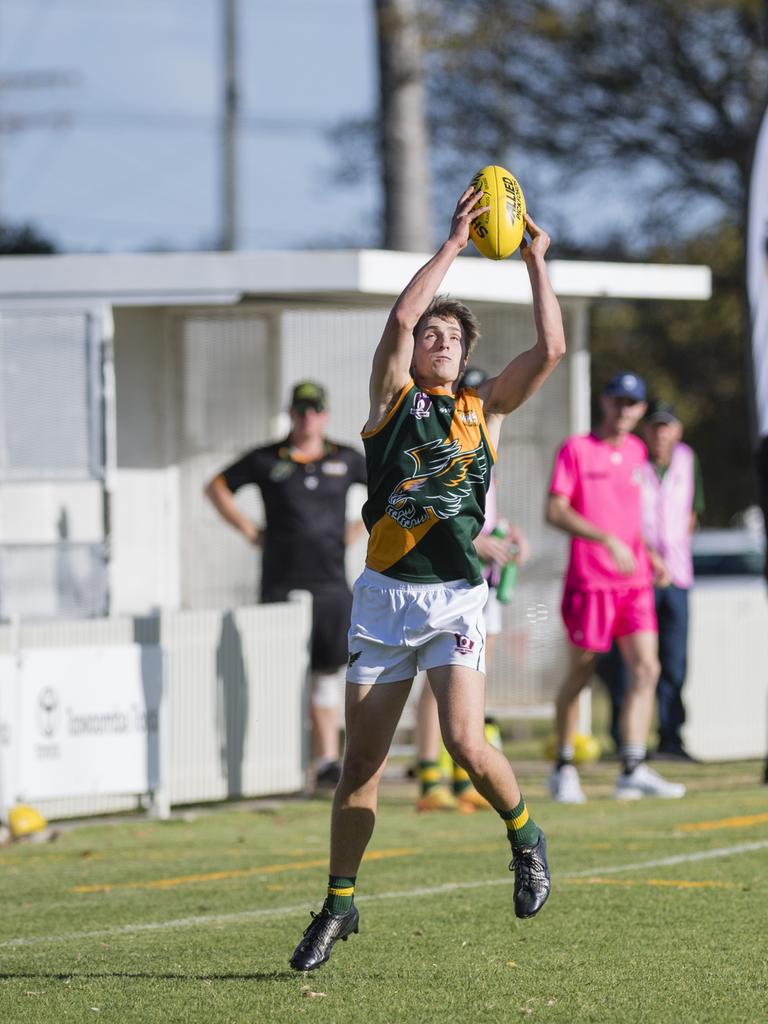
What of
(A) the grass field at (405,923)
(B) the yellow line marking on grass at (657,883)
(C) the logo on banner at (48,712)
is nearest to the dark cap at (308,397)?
(C) the logo on banner at (48,712)

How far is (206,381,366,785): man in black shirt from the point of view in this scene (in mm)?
11656

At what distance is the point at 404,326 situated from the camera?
576 centimetres

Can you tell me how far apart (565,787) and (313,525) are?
2252mm

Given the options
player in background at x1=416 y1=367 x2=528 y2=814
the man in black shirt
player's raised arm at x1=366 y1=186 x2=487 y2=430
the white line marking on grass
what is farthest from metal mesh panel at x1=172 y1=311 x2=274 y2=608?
player's raised arm at x1=366 y1=186 x2=487 y2=430

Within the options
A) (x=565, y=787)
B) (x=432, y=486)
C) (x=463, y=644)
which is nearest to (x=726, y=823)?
(x=565, y=787)

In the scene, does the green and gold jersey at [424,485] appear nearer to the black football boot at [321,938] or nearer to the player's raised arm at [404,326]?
the player's raised arm at [404,326]

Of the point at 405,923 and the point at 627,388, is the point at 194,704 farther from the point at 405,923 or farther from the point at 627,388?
the point at 405,923

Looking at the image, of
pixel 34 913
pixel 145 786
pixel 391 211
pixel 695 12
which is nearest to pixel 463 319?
pixel 34 913

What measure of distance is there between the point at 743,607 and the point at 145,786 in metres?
5.27

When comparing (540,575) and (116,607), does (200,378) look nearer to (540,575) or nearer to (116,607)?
(116,607)

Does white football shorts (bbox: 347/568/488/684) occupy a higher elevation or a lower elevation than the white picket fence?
higher

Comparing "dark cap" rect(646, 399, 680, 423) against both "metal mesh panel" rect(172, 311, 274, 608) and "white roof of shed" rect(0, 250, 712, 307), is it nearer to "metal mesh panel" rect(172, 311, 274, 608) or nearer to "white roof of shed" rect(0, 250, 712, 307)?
"white roof of shed" rect(0, 250, 712, 307)

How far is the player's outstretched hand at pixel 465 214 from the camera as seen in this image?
5855 millimetres

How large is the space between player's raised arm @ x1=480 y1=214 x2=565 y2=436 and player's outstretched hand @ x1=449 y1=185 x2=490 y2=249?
233mm
